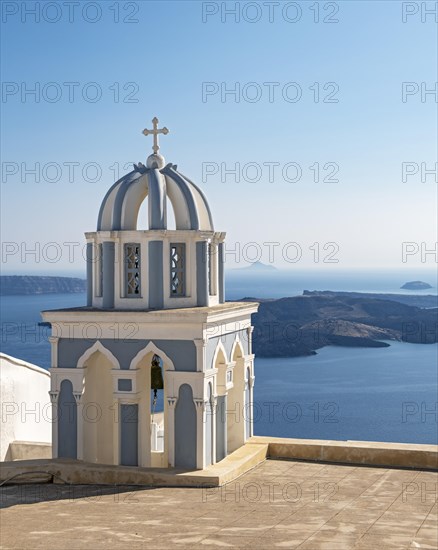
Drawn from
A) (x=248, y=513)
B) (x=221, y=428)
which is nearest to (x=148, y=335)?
(x=221, y=428)

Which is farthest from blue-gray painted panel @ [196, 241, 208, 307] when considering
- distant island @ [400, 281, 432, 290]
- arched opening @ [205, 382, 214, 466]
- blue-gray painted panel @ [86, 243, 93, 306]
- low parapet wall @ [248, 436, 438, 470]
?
distant island @ [400, 281, 432, 290]

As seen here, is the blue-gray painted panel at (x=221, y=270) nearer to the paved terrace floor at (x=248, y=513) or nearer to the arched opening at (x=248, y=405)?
the arched opening at (x=248, y=405)

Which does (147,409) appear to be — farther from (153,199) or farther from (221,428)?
(153,199)

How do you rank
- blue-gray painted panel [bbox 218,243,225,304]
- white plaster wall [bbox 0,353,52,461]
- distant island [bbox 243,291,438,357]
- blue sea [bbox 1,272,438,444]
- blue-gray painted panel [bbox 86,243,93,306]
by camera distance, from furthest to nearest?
distant island [bbox 243,291,438,357], blue sea [bbox 1,272,438,444], white plaster wall [bbox 0,353,52,461], blue-gray painted panel [bbox 218,243,225,304], blue-gray painted panel [bbox 86,243,93,306]

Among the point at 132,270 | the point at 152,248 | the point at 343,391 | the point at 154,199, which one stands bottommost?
the point at 343,391

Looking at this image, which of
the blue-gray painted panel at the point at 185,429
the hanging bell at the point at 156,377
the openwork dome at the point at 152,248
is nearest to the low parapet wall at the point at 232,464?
the blue-gray painted panel at the point at 185,429

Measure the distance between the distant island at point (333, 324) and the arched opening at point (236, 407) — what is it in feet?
213

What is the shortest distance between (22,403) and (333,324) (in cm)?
8031

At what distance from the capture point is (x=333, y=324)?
3661 inches

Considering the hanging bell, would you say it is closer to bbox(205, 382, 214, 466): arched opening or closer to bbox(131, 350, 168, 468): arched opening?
bbox(131, 350, 168, 468): arched opening

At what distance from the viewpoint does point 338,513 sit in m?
7.84

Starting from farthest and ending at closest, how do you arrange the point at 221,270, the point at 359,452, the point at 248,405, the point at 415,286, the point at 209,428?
the point at 415,286 → the point at 248,405 → the point at 221,270 → the point at 359,452 → the point at 209,428

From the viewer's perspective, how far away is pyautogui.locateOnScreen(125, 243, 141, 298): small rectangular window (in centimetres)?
1018

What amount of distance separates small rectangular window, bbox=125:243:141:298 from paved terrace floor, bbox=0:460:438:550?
2595mm
